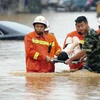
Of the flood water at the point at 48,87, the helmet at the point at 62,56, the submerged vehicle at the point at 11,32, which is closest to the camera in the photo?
the flood water at the point at 48,87

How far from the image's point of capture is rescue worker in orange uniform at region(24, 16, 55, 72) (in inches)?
501

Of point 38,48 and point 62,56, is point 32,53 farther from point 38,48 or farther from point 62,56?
point 62,56

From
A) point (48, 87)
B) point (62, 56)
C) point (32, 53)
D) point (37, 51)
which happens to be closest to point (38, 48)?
point (37, 51)

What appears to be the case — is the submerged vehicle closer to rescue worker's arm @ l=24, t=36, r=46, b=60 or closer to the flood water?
the flood water

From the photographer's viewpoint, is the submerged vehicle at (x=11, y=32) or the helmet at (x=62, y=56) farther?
the submerged vehicle at (x=11, y=32)

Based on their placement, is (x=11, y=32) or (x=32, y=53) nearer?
(x=32, y=53)

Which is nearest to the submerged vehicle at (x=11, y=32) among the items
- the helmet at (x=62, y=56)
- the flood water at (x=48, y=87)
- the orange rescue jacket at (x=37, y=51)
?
the flood water at (x=48, y=87)

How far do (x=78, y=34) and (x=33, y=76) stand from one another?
1.29m

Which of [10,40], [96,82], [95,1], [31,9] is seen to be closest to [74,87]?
[96,82]

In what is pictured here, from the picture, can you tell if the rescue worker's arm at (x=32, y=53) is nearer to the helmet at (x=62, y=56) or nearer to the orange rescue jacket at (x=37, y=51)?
the orange rescue jacket at (x=37, y=51)

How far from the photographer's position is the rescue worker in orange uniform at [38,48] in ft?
41.8

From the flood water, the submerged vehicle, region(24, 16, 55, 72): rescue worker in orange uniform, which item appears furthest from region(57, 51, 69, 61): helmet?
the submerged vehicle

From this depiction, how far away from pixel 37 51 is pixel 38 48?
0.08 metres

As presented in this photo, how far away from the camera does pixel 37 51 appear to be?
42.1 feet
